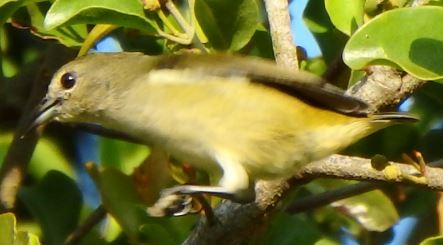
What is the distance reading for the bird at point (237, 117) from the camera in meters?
2.62

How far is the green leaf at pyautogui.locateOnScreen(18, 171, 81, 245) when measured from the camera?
3.08m

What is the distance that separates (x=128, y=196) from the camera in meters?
2.87

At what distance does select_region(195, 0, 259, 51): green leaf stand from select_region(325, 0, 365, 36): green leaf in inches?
6.1

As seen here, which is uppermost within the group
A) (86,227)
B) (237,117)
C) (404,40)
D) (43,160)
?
(404,40)

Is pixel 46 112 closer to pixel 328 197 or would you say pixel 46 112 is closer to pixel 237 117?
pixel 237 117

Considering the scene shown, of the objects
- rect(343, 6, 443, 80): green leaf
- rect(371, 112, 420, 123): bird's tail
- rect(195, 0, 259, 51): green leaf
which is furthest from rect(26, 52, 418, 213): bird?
rect(343, 6, 443, 80): green leaf

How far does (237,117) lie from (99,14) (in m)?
0.33

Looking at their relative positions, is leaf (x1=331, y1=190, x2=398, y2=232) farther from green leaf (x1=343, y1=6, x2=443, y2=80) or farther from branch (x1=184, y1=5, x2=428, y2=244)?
green leaf (x1=343, y1=6, x2=443, y2=80)

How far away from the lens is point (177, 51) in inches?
109

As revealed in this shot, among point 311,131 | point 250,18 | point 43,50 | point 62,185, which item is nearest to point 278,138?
point 311,131

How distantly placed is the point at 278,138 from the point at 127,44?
24.6 inches

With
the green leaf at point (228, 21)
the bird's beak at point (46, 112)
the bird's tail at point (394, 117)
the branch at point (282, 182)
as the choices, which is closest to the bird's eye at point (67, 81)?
the bird's beak at point (46, 112)

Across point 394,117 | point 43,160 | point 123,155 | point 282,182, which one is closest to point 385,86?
point 394,117

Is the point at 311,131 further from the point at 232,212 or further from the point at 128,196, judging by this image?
the point at 128,196
